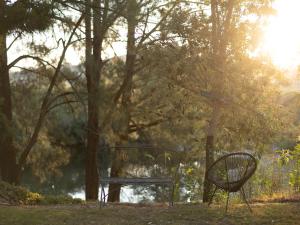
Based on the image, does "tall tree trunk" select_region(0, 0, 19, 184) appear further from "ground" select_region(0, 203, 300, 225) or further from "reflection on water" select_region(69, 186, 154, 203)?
"ground" select_region(0, 203, 300, 225)

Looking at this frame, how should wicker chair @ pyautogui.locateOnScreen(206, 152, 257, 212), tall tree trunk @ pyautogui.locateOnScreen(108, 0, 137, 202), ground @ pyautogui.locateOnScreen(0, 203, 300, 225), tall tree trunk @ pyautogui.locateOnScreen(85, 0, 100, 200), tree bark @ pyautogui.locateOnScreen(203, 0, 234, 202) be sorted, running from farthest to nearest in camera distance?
tall tree trunk @ pyautogui.locateOnScreen(85, 0, 100, 200) → tall tree trunk @ pyautogui.locateOnScreen(108, 0, 137, 202) → tree bark @ pyautogui.locateOnScreen(203, 0, 234, 202) → wicker chair @ pyautogui.locateOnScreen(206, 152, 257, 212) → ground @ pyautogui.locateOnScreen(0, 203, 300, 225)

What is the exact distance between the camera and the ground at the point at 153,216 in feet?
18.9

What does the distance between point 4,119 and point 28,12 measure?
4.56 metres

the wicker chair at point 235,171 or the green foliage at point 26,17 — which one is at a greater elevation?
the green foliage at point 26,17

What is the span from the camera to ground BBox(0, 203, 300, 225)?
5.75 m

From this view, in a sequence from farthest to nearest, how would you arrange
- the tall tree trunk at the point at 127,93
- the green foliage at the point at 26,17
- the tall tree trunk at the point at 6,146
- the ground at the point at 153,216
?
the tall tree trunk at the point at 6,146, the tall tree trunk at the point at 127,93, the green foliage at the point at 26,17, the ground at the point at 153,216

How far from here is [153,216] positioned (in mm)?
6016

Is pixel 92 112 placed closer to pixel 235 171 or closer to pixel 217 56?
pixel 217 56

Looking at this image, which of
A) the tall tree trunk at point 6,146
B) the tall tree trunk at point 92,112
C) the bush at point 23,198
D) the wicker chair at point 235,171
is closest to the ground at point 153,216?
the wicker chair at point 235,171

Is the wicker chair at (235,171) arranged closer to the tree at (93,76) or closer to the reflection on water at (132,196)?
the tree at (93,76)

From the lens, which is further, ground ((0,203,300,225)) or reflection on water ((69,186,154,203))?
reflection on water ((69,186,154,203))

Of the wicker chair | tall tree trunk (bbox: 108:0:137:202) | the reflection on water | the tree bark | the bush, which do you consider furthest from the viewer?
the reflection on water

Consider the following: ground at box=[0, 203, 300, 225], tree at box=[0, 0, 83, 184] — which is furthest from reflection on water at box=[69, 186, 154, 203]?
ground at box=[0, 203, 300, 225]

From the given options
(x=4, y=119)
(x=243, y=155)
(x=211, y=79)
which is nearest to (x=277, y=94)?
(x=211, y=79)
